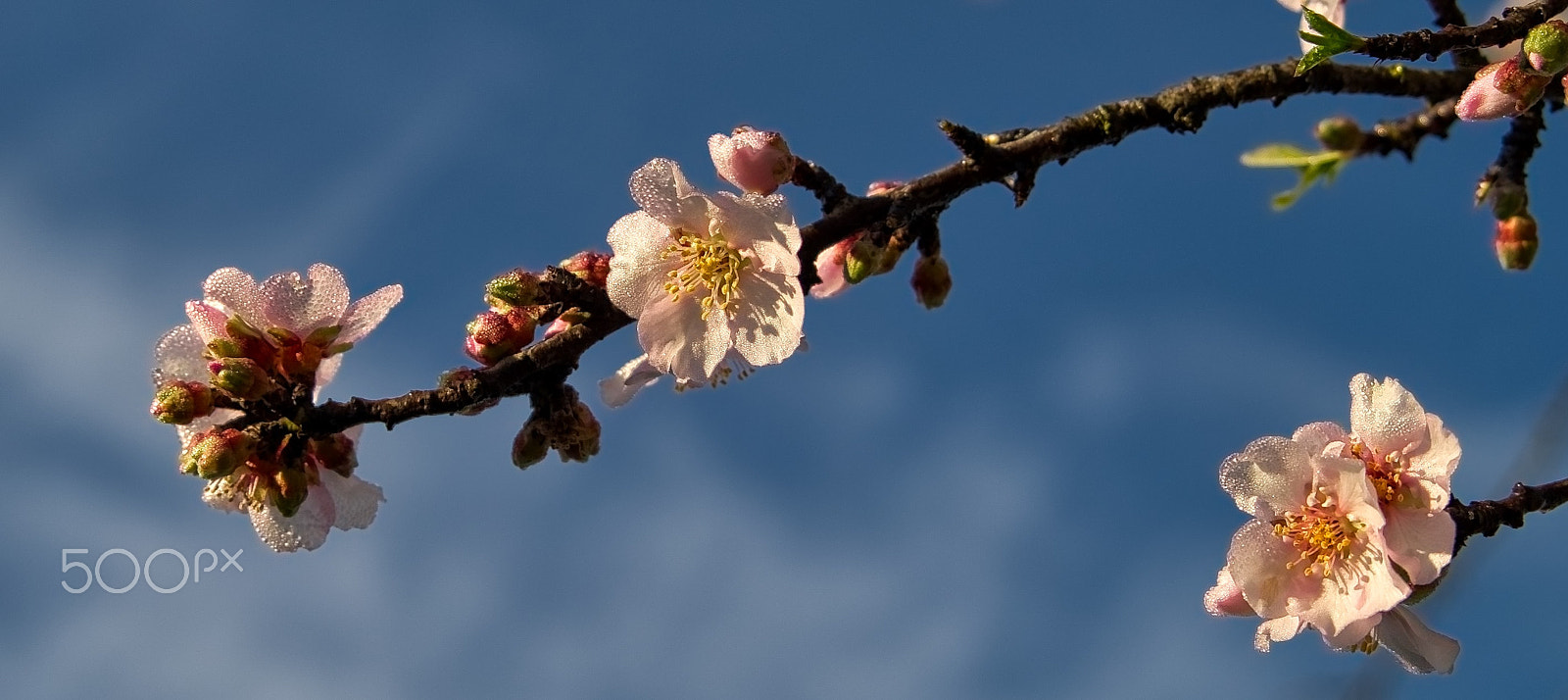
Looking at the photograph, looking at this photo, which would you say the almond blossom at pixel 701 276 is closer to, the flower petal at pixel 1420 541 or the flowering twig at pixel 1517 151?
the flower petal at pixel 1420 541

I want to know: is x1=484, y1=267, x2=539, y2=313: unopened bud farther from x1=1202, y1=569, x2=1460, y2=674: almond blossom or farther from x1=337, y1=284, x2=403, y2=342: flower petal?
x1=1202, y1=569, x2=1460, y2=674: almond blossom

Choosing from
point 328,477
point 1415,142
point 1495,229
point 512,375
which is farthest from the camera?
point 1415,142

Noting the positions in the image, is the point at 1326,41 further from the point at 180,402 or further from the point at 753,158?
the point at 180,402

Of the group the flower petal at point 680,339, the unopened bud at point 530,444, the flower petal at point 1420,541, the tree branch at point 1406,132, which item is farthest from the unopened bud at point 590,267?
the tree branch at point 1406,132

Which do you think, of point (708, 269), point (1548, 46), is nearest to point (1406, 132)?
point (1548, 46)

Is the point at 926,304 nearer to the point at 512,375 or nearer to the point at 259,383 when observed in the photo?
the point at 512,375

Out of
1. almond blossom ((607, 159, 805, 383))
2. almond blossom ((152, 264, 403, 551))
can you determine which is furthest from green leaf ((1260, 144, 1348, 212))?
almond blossom ((152, 264, 403, 551))

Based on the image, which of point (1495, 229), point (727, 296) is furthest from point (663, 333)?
point (1495, 229)
